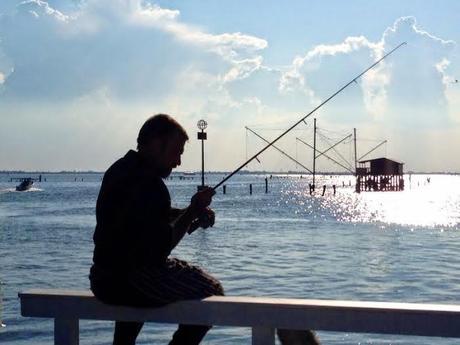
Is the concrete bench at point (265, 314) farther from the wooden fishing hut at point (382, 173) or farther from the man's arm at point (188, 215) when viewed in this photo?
the wooden fishing hut at point (382, 173)

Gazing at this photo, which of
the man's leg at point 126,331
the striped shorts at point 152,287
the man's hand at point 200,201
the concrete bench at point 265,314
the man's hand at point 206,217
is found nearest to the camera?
the concrete bench at point 265,314

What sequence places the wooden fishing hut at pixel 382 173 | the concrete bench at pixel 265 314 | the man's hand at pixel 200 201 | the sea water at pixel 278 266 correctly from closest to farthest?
the concrete bench at pixel 265 314, the man's hand at pixel 200 201, the sea water at pixel 278 266, the wooden fishing hut at pixel 382 173

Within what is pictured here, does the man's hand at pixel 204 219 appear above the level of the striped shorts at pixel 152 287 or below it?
above

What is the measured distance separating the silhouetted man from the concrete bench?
0.27 feet

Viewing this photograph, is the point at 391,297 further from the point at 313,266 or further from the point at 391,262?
the point at 391,262

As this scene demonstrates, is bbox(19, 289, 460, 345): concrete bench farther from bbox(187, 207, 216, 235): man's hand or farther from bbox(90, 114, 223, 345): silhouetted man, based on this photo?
bbox(187, 207, 216, 235): man's hand

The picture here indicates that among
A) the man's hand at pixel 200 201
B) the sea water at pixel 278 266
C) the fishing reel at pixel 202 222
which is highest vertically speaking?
the man's hand at pixel 200 201

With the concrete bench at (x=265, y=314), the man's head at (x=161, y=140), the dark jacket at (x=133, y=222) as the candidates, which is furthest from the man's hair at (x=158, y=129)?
the concrete bench at (x=265, y=314)

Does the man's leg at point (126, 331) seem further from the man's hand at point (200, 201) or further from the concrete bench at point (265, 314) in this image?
the man's hand at point (200, 201)

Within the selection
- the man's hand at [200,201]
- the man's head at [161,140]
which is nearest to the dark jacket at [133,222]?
the man's head at [161,140]

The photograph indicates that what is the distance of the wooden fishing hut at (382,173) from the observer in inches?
3725

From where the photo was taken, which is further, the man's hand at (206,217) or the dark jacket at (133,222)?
the man's hand at (206,217)

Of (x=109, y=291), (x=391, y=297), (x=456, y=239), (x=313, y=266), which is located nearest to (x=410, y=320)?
(x=109, y=291)

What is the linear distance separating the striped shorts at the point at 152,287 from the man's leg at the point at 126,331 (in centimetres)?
21
